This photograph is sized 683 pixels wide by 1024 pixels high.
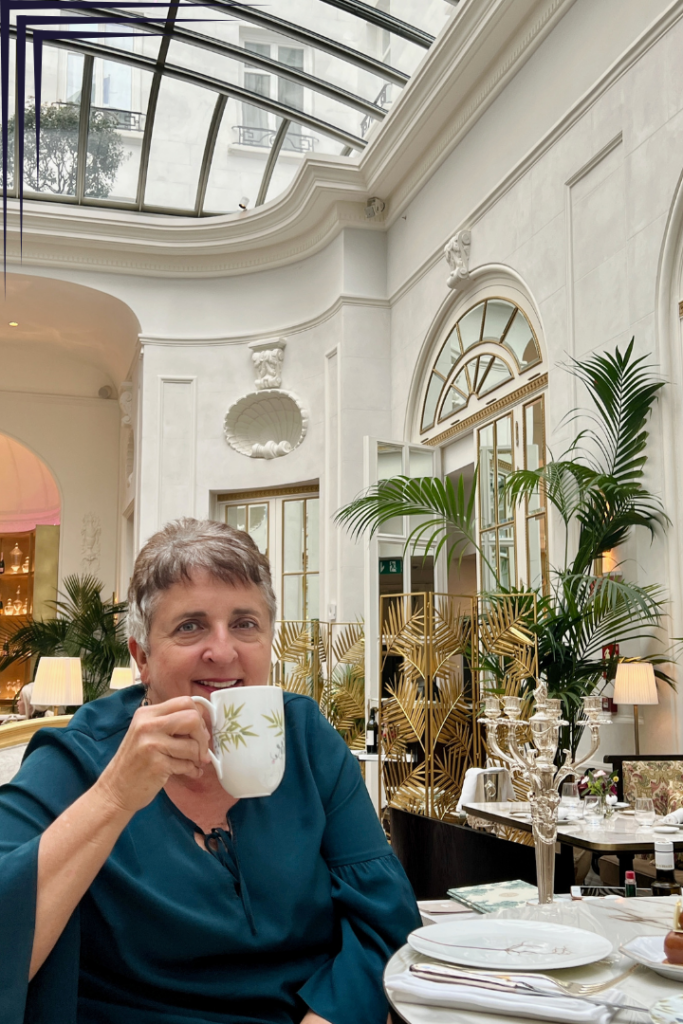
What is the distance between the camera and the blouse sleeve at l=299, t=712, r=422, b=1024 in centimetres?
138

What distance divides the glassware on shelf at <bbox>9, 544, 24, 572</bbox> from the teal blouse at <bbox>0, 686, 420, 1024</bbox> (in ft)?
57.4

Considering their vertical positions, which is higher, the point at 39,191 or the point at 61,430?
the point at 39,191

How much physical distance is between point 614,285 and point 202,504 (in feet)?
21.0

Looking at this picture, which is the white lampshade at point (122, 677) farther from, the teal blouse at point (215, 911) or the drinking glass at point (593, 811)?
the teal blouse at point (215, 911)

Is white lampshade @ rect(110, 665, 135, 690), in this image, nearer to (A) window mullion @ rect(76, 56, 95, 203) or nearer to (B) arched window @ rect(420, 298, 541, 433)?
(B) arched window @ rect(420, 298, 541, 433)

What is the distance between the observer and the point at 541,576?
6691 millimetres

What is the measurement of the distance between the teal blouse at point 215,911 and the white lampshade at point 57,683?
5.38 meters

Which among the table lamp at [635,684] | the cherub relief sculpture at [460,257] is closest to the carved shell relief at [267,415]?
the cherub relief sculpture at [460,257]

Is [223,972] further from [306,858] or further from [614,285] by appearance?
[614,285]

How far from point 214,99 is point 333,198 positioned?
196 centimetres

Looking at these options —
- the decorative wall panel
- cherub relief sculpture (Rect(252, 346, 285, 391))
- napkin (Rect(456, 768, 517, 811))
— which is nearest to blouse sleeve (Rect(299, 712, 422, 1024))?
napkin (Rect(456, 768, 517, 811))

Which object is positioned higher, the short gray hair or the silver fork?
the short gray hair

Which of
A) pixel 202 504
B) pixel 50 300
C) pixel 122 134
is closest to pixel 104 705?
pixel 202 504

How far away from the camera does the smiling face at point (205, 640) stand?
1.38 m
